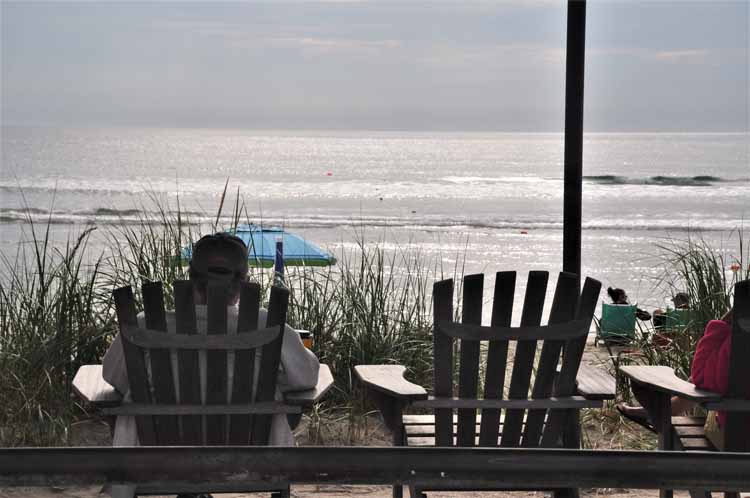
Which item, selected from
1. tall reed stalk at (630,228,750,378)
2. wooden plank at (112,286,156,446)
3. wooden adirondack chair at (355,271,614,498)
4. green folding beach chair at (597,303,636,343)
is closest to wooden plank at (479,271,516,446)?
wooden adirondack chair at (355,271,614,498)

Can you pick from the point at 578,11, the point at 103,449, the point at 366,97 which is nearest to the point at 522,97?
the point at 366,97

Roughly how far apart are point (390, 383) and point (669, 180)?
3567cm

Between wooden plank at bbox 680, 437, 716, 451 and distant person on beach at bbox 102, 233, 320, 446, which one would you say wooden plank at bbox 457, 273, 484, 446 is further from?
wooden plank at bbox 680, 437, 716, 451

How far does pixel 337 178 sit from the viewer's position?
37219 mm

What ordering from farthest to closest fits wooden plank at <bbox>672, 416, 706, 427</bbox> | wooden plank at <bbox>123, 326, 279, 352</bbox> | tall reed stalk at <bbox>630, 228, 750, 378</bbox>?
tall reed stalk at <bbox>630, 228, 750, 378</bbox> < wooden plank at <bbox>672, 416, 706, 427</bbox> < wooden plank at <bbox>123, 326, 279, 352</bbox>

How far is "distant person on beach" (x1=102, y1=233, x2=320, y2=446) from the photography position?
2412mm

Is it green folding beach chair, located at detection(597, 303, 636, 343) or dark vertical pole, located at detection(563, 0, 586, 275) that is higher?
dark vertical pole, located at detection(563, 0, 586, 275)

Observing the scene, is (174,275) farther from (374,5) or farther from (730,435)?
(374,5)

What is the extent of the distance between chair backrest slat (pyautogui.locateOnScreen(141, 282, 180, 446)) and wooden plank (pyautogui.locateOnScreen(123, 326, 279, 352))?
23mm

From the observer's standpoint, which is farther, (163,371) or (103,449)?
(163,371)

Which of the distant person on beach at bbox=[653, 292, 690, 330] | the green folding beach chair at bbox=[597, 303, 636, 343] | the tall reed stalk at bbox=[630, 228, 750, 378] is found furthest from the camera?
the green folding beach chair at bbox=[597, 303, 636, 343]

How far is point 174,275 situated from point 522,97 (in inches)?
2049

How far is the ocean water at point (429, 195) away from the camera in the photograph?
52.8 feet

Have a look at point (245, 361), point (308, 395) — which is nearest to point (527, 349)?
point (308, 395)
